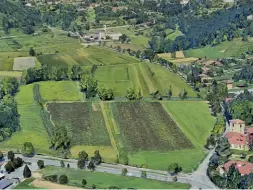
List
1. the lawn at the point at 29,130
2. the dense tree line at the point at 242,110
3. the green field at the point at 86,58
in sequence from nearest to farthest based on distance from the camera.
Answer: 1. the lawn at the point at 29,130
2. the dense tree line at the point at 242,110
3. the green field at the point at 86,58

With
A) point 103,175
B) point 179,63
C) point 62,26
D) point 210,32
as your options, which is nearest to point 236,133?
point 103,175

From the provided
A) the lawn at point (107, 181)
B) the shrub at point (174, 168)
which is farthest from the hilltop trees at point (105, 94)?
the shrub at point (174, 168)

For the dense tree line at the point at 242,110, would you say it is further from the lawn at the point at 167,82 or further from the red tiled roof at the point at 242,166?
the red tiled roof at the point at 242,166

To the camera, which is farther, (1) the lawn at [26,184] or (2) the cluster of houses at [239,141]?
(2) the cluster of houses at [239,141]

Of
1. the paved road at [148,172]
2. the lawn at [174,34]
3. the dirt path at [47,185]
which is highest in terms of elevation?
the lawn at [174,34]

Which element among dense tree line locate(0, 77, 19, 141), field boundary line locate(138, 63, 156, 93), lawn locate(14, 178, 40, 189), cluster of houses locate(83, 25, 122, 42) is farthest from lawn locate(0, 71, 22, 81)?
lawn locate(14, 178, 40, 189)

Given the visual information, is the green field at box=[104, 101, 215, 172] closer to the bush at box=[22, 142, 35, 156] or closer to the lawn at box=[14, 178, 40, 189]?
the bush at box=[22, 142, 35, 156]

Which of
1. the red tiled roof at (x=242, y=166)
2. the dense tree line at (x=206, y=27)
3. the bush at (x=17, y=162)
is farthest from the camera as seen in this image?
the dense tree line at (x=206, y=27)
